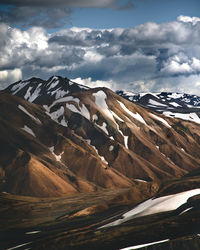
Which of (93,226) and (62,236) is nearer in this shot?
(62,236)

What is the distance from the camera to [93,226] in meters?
97.0

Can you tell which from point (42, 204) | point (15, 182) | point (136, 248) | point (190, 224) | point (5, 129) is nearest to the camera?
point (136, 248)

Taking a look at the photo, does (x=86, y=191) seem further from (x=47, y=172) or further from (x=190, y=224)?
(x=190, y=224)

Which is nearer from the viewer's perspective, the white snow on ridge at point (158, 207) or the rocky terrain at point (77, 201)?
the rocky terrain at point (77, 201)

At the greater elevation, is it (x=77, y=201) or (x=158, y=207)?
(x=158, y=207)

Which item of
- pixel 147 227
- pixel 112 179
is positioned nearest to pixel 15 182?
pixel 112 179

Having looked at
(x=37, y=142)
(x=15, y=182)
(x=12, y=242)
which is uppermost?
(x=37, y=142)

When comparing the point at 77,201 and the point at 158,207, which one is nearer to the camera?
the point at 158,207

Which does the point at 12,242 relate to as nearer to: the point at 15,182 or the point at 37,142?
the point at 15,182

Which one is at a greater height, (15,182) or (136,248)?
(15,182)

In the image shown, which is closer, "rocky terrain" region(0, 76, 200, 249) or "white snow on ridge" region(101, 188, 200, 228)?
"rocky terrain" region(0, 76, 200, 249)

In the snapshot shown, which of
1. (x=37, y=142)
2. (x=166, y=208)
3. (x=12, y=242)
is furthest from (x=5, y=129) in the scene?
(x=166, y=208)

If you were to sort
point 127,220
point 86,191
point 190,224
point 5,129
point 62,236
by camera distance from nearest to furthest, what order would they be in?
1. point 190,224
2. point 62,236
3. point 127,220
4. point 86,191
5. point 5,129

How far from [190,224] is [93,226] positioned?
28.5 metres
